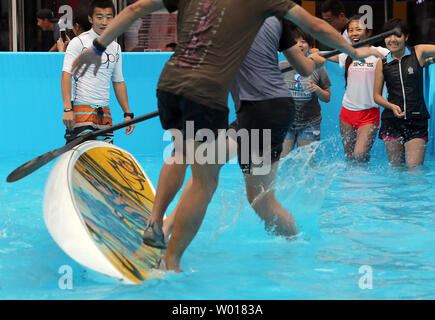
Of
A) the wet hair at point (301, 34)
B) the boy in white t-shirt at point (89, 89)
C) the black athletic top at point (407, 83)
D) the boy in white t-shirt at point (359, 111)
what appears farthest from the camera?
the boy in white t-shirt at point (359, 111)

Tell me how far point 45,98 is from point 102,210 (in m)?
4.35

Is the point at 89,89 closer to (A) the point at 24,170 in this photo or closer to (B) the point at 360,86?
(A) the point at 24,170

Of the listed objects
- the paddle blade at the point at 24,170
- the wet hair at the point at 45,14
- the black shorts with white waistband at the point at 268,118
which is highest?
the wet hair at the point at 45,14

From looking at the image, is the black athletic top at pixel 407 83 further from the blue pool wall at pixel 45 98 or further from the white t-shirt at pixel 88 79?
the white t-shirt at pixel 88 79

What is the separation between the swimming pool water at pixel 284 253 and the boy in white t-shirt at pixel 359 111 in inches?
47.9

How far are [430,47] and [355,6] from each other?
6.27 meters

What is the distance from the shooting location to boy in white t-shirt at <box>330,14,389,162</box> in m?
7.18

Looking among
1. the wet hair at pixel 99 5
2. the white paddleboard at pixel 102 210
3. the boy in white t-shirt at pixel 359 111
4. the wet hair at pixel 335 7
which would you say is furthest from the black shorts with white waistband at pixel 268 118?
the wet hair at pixel 335 7

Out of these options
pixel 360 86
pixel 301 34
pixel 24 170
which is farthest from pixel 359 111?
pixel 24 170

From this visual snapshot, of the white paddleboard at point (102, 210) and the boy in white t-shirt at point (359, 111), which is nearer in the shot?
the white paddleboard at point (102, 210)

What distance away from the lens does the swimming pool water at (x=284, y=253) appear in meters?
3.28

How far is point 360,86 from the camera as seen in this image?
730cm

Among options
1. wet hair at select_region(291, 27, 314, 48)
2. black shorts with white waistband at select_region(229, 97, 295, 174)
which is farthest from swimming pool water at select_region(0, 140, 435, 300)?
wet hair at select_region(291, 27, 314, 48)

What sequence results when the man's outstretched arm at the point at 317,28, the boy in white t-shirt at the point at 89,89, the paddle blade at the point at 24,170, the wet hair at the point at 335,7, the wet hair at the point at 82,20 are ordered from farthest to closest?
the wet hair at the point at 335,7, the wet hair at the point at 82,20, the boy in white t-shirt at the point at 89,89, the paddle blade at the point at 24,170, the man's outstretched arm at the point at 317,28
